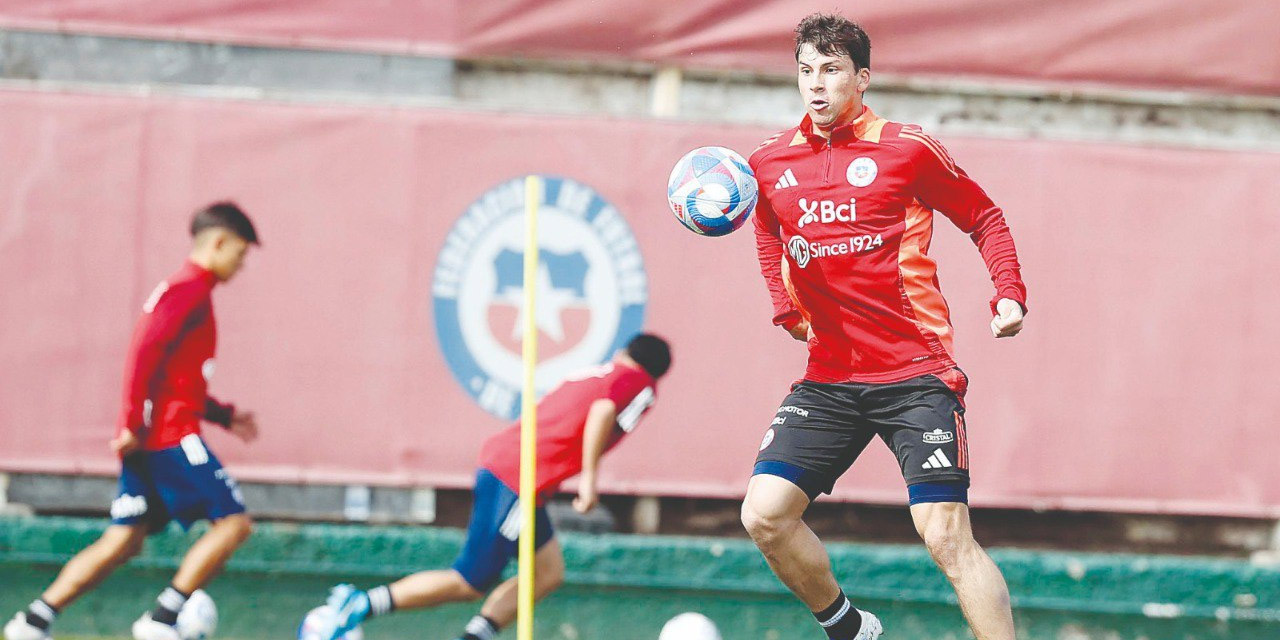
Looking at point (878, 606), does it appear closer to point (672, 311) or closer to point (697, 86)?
point (672, 311)

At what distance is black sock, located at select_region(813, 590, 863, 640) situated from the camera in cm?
508

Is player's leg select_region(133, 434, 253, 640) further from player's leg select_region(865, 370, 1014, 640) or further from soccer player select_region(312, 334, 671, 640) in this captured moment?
player's leg select_region(865, 370, 1014, 640)

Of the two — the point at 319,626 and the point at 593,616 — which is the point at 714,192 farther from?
the point at 593,616

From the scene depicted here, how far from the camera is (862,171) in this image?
4766 mm

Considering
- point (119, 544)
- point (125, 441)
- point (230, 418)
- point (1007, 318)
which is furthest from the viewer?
point (230, 418)

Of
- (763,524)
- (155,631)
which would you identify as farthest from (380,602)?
(763,524)

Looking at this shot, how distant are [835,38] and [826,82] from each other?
0.48 ft

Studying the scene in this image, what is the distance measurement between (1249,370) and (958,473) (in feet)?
13.7

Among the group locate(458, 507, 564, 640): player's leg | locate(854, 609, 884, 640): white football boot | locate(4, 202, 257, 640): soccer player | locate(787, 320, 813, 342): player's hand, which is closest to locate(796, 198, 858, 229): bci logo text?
locate(787, 320, 813, 342): player's hand

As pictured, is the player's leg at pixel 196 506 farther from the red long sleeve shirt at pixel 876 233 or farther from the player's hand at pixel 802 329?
the red long sleeve shirt at pixel 876 233

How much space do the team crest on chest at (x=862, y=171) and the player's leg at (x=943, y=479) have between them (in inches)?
27.2

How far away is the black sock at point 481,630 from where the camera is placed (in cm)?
632

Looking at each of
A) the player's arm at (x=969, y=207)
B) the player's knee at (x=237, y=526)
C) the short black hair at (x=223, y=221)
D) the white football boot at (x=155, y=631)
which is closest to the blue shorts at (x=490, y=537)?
the player's knee at (x=237, y=526)

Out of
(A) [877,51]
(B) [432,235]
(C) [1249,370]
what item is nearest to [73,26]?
(B) [432,235]
